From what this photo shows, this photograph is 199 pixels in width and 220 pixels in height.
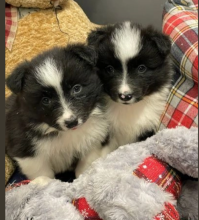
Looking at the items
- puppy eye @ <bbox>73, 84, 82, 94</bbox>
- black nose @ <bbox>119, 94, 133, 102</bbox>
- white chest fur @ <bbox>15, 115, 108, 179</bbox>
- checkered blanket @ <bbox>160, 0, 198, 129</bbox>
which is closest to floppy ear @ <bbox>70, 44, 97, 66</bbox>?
puppy eye @ <bbox>73, 84, 82, 94</bbox>

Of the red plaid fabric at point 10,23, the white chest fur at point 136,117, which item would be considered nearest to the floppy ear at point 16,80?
the white chest fur at point 136,117

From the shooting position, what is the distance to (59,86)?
2.03 metres

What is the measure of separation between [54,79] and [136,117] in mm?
860

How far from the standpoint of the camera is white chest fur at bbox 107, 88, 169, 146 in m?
→ 2.57

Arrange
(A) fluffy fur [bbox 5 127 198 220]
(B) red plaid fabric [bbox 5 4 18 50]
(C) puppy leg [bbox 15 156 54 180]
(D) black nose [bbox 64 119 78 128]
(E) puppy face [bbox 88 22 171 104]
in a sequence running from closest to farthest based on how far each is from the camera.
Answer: (A) fluffy fur [bbox 5 127 198 220] < (D) black nose [bbox 64 119 78 128] < (E) puppy face [bbox 88 22 171 104] < (C) puppy leg [bbox 15 156 54 180] < (B) red plaid fabric [bbox 5 4 18 50]

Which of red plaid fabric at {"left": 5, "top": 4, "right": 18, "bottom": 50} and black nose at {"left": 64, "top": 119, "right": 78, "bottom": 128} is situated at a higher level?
black nose at {"left": 64, "top": 119, "right": 78, "bottom": 128}

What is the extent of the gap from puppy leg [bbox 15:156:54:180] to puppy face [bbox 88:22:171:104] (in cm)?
71

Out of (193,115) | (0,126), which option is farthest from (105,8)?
(0,126)

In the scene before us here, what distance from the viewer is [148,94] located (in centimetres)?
250

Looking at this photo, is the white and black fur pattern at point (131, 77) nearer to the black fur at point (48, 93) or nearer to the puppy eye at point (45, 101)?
the black fur at point (48, 93)

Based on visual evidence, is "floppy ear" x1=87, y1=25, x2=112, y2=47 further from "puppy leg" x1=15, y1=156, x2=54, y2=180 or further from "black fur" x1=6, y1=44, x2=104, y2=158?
"puppy leg" x1=15, y1=156, x2=54, y2=180

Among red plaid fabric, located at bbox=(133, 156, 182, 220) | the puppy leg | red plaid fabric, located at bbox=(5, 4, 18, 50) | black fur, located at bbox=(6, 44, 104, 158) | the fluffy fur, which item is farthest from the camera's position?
red plaid fabric, located at bbox=(5, 4, 18, 50)

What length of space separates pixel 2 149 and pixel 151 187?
2.78 feet

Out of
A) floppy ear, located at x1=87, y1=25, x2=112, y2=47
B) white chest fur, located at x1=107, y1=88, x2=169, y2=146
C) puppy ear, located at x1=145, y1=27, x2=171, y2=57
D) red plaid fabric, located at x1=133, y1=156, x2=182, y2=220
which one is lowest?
white chest fur, located at x1=107, y1=88, x2=169, y2=146
